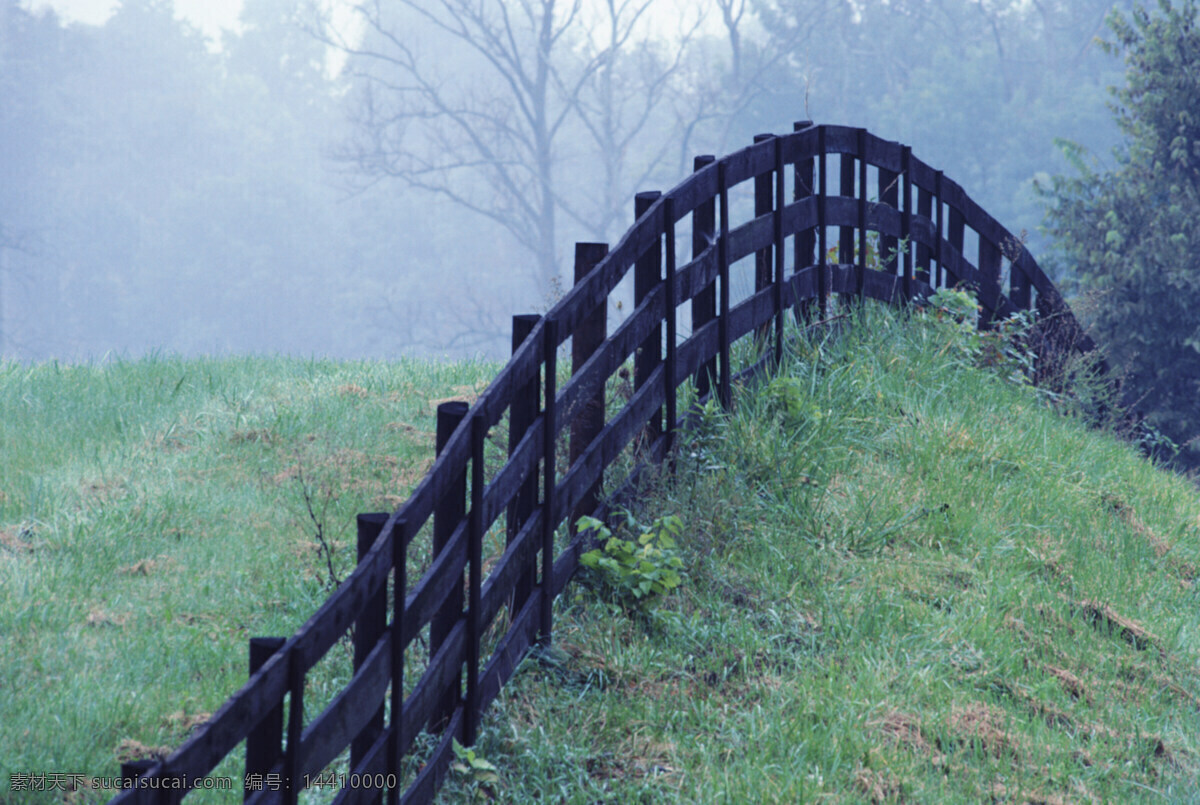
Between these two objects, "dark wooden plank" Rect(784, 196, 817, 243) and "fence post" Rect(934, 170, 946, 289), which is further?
"fence post" Rect(934, 170, 946, 289)

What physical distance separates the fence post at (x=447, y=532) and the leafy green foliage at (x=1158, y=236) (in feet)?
47.7

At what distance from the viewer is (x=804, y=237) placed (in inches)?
295

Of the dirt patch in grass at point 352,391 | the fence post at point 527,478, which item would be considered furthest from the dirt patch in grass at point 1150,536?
the dirt patch in grass at point 352,391

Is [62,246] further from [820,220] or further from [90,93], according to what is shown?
[820,220]

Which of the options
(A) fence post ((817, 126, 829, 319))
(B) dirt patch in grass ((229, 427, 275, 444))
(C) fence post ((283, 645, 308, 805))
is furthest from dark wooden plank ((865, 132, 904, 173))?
(C) fence post ((283, 645, 308, 805))

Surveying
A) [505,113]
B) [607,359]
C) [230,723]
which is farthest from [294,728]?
[505,113]

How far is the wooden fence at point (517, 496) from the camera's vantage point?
2.86 meters

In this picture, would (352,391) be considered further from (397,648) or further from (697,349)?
(397,648)

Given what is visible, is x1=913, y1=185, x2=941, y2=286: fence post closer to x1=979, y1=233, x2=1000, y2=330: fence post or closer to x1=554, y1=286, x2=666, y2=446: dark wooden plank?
x1=979, y1=233, x2=1000, y2=330: fence post

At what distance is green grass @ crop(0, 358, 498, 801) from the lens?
4.19m

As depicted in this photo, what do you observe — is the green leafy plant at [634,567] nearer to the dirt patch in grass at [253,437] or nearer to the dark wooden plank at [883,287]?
the dirt patch in grass at [253,437]

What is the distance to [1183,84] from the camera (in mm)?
16656

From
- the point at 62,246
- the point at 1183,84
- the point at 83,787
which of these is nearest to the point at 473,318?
the point at 62,246

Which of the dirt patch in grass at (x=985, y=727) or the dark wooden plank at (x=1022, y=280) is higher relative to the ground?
the dark wooden plank at (x=1022, y=280)
